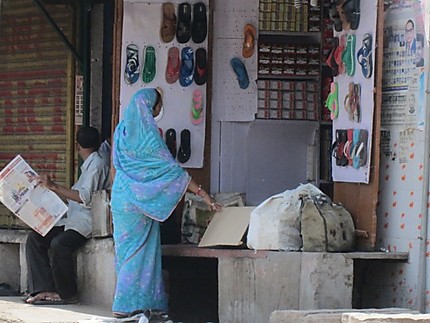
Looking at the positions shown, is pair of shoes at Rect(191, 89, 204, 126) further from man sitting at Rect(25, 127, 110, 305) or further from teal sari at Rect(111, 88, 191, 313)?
teal sari at Rect(111, 88, 191, 313)

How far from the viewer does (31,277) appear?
9.12 meters

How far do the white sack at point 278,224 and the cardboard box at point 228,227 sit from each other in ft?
0.58

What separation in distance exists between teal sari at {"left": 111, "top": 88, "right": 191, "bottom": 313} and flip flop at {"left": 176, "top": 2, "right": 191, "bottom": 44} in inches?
47.7

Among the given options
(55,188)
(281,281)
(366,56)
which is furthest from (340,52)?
(55,188)

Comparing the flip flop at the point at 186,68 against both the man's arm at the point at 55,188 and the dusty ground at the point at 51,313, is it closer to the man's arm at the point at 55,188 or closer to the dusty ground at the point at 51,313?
the man's arm at the point at 55,188

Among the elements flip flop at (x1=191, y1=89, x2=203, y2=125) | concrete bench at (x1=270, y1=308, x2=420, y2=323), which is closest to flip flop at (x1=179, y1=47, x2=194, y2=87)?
flip flop at (x1=191, y1=89, x2=203, y2=125)

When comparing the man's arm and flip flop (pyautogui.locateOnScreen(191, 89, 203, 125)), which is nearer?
the man's arm

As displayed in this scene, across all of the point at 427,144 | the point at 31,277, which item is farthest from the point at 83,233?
the point at 427,144

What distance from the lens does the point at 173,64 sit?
29.5 ft

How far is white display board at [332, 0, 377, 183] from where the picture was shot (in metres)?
7.60

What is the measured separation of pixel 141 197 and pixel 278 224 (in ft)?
3.20

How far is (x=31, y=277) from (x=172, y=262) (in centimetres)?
116

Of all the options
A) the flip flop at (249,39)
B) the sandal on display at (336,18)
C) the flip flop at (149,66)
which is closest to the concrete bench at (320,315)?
the sandal on display at (336,18)

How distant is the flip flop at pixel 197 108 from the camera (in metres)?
9.05
